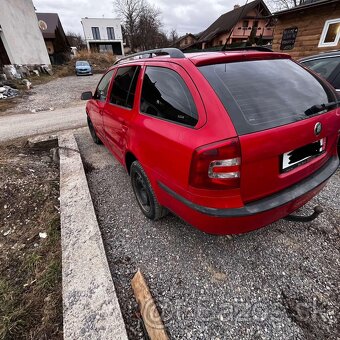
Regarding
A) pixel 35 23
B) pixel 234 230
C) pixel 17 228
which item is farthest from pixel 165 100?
pixel 35 23

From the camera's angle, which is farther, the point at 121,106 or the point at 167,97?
the point at 121,106

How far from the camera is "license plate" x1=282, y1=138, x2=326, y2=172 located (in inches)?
62.3

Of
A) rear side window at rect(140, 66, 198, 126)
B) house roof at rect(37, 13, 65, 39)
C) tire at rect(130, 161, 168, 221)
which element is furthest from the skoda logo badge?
house roof at rect(37, 13, 65, 39)

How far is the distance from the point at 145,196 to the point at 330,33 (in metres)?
10.6

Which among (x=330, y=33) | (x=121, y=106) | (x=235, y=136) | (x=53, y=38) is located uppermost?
(x=53, y=38)

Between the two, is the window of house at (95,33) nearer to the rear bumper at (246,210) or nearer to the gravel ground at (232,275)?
the gravel ground at (232,275)

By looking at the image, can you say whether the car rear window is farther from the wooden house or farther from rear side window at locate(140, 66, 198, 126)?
the wooden house

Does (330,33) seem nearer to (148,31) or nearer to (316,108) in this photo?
(316,108)

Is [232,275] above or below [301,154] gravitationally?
below

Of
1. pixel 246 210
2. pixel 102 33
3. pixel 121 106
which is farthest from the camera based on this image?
pixel 102 33

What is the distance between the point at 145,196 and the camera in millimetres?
2482

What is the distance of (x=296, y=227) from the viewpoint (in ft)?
7.55

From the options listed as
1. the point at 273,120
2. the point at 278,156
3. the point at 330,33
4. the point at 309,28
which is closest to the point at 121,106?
the point at 273,120

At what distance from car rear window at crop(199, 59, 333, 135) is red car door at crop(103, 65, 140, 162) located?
41.3 inches
